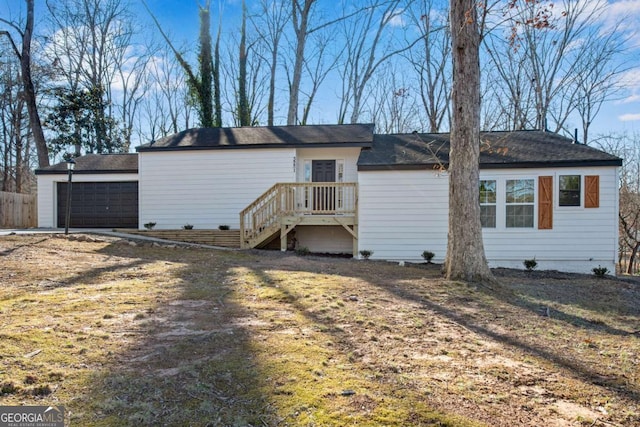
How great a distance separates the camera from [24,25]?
19.3m

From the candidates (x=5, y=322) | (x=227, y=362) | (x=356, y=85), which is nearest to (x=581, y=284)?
(x=227, y=362)

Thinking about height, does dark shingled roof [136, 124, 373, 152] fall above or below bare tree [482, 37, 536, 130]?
below

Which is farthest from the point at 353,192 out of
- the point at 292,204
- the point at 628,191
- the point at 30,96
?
the point at 30,96

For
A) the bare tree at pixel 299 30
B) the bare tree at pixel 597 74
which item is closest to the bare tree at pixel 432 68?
the bare tree at pixel 299 30

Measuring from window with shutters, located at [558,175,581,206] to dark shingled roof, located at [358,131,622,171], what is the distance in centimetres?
41

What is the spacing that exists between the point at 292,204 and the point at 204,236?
10.6ft

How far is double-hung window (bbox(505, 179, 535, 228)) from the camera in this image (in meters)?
10.1

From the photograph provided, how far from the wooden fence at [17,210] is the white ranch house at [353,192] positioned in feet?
10.2

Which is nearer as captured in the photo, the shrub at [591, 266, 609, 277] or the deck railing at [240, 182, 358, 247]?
the shrub at [591, 266, 609, 277]

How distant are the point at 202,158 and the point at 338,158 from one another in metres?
4.87

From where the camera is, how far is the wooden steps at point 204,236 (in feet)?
39.4

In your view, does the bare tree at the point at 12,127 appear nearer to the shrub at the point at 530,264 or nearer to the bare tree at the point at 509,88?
the shrub at the point at 530,264

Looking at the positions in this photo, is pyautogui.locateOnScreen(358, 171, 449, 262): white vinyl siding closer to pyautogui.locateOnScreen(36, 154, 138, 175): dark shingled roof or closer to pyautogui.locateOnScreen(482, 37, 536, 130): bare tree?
pyautogui.locateOnScreen(36, 154, 138, 175): dark shingled roof

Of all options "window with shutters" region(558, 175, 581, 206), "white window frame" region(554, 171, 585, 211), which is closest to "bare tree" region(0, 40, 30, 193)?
"white window frame" region(554, 171, 585, 211)
